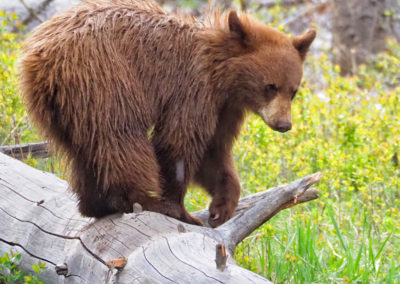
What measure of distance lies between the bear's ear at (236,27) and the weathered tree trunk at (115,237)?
955mm

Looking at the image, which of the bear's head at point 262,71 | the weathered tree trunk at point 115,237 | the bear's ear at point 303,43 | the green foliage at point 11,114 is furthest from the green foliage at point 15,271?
the bear's ear at point 303,43

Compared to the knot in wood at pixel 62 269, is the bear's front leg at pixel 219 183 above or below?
below

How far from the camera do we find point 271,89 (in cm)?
407

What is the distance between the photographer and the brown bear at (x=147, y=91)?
3.71 metres

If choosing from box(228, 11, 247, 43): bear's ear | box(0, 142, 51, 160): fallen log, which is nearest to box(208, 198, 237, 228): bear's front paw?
box(228, 11, 247, 43): bear's ear

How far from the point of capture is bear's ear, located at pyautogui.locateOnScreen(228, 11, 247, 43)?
4.02 meters

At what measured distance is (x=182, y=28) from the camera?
13.5 ft

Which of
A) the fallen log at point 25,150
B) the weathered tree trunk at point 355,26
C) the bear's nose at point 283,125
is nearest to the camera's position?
the bear's nose at point 283,125

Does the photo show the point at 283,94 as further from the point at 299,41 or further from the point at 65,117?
the point at 65,117

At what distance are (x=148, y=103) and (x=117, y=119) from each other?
10.5 inches

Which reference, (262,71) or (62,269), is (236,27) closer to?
(262,71)

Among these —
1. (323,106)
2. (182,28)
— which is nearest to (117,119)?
(182,28)

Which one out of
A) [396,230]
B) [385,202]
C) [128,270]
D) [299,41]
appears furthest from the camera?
[385,202]

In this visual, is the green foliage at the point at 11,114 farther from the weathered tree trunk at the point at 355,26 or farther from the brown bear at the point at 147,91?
the weathered tree trunk at the point at 355,26
